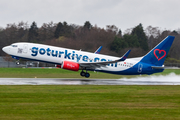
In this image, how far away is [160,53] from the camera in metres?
32.1

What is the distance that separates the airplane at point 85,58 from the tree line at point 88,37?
24.8m

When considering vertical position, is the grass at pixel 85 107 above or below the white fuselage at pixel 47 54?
below

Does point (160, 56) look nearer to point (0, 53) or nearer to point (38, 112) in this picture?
point (38, 112)

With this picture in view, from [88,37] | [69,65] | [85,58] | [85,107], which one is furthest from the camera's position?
[88,37]

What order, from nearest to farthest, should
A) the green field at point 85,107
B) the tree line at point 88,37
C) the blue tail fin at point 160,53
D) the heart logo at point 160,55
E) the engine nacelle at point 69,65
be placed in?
the green field at point 85,107 → the engine nacelle at point 69,65 → the blue tail fin at point 160,53 → the heart logo at point 160,55 → the tree line at point 88,37

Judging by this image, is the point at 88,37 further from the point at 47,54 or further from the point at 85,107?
the point at 85,107

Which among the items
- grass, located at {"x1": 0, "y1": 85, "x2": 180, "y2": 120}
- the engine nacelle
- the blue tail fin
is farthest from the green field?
the blue tail fin

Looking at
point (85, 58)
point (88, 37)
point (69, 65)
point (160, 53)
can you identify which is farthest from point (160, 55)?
point (88, 37)

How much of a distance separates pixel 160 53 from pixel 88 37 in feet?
106

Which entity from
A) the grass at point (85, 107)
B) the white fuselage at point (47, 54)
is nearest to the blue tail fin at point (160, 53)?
the white fuselage at point (47, 54)

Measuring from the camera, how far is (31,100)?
1374 centimetres

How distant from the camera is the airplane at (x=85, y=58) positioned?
29859 millimetres

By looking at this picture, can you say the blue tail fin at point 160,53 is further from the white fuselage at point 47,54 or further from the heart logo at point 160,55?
the white fuselage at point 47,54

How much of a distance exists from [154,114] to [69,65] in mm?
19091
